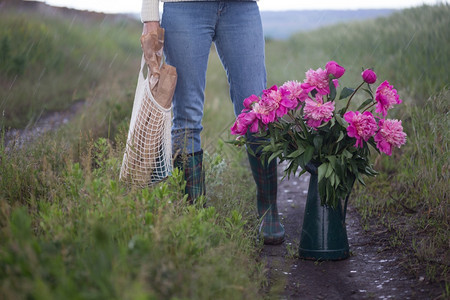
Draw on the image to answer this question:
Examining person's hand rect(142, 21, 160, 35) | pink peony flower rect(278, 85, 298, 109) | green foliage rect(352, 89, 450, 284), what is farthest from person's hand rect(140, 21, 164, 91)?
green foliage rect(352, 89, 450, 284)

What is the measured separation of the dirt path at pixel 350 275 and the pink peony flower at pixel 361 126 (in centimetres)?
63

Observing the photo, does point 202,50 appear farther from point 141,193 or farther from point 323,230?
point 323,230

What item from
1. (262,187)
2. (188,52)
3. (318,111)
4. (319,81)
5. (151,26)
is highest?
(151,26)

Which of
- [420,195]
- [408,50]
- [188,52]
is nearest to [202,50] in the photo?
[188,52]

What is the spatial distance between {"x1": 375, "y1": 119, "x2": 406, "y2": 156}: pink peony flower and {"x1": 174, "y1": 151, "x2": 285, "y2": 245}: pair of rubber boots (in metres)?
0.68

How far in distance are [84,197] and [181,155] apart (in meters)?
0.66

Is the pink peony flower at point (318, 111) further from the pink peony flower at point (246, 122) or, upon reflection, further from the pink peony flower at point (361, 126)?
the pink peony flower at point (246, 122)

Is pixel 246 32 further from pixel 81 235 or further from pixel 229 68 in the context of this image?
pixel 81 235

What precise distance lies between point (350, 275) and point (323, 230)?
0.26 metres

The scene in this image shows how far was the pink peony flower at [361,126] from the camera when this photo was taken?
2311mm

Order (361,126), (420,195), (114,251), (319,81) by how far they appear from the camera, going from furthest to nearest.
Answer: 1. (420,195)
2. (319,81)
3. (361,126)
4. (114,251)

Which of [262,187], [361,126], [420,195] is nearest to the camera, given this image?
[361,126]

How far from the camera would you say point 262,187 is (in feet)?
9.69

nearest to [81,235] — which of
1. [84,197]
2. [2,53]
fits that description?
[84,197]
